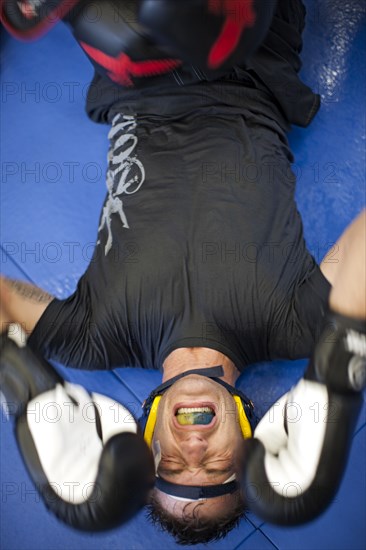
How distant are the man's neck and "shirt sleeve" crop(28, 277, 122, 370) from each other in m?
0.18

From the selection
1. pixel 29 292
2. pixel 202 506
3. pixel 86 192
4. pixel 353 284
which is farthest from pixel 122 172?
pixel 202 506

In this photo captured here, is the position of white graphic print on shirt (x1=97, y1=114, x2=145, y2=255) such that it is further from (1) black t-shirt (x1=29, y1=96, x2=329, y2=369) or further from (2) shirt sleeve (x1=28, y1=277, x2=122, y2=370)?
(2) shirt sleeve (x1=28, y1=277, x2=122, y2=370)

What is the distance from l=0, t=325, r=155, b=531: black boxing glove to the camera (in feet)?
3.58

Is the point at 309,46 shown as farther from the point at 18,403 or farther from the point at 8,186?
the point at 18,403

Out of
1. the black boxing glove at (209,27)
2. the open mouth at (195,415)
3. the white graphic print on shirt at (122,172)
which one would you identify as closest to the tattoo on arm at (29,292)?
the white graphic print on shirt at (122,172)

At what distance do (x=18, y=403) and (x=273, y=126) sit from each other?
44.2 inches

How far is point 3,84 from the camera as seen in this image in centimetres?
218

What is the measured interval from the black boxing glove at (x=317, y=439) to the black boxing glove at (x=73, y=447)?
0.74 ft

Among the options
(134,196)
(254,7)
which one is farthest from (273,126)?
(254,7)

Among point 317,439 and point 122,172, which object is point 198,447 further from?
point 122,172

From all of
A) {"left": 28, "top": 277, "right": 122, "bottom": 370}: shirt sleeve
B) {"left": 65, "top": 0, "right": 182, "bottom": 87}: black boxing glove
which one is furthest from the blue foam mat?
{"left": 65, "top": 0, "right": 182, "bottom": 87}: black boxing glove

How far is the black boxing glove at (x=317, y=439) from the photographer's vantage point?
3.51ft

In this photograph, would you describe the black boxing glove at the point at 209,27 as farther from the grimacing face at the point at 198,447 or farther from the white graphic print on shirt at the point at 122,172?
the grimacing face at the point at 198,447

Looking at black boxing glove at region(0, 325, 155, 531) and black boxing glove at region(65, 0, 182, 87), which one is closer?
black boxing glove at region(0, 325, 155, 531)
